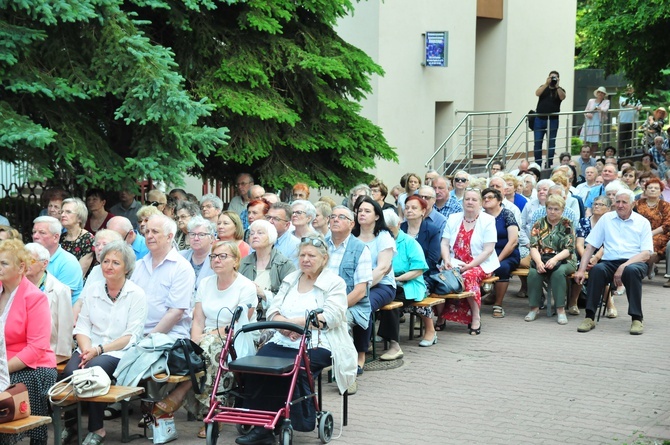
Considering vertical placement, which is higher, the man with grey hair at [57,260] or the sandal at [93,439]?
the man with grey hair at [57,260]

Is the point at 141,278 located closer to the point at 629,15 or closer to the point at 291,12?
the point at 291,12

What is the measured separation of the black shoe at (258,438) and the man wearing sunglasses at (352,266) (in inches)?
77.0

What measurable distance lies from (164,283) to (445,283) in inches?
167

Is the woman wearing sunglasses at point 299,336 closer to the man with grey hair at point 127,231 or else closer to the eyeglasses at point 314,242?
the eyeglasses at point 314,242

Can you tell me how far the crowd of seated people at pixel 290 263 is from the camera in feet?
28.4

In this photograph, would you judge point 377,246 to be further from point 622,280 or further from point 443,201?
point 443,201

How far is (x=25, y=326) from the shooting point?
803 centimetres

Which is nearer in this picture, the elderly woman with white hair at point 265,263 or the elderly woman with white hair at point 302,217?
the elderly woman with white hair at point 265,263

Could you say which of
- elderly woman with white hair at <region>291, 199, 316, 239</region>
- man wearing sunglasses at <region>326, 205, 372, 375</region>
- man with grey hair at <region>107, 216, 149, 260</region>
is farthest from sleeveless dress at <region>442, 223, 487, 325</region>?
man with grey hair at <region>107, 216, 149, 260</region>

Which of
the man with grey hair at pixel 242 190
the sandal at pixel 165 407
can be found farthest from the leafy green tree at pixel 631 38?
the sandal at pixel 165 407

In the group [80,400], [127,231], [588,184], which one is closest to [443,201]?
[588,184]

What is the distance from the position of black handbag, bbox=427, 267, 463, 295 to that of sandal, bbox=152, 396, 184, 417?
4.65 m

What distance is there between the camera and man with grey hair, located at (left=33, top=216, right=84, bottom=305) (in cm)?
953

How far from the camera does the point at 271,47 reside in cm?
1449
